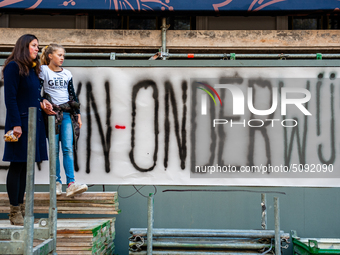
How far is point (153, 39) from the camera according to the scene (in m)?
8.84

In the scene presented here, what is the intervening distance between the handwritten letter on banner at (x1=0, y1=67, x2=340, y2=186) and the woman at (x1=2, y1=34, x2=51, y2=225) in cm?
144

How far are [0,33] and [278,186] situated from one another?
7942 mm

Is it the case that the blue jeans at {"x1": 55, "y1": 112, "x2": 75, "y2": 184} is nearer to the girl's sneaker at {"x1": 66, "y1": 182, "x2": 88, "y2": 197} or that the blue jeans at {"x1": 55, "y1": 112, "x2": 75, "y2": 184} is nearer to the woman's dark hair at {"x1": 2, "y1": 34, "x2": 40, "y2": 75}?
the girl's sneaker at {"x1": 66, "y1": 182, "x2": 88, "y2": 197}

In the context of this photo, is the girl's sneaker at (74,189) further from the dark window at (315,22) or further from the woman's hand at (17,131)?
the dark window at (315,22)

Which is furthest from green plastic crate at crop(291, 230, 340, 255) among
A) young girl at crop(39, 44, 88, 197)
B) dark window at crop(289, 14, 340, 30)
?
dark window at crop(289, 14, 340, 30)

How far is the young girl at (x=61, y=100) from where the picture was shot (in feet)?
13.6

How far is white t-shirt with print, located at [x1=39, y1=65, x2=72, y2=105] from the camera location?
4.14 meters

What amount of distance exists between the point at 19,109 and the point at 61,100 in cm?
68

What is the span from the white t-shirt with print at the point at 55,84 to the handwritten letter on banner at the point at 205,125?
860mm

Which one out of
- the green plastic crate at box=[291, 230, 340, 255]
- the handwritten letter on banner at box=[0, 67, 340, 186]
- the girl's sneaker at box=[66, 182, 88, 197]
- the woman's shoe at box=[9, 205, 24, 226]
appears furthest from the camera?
the handwritten letter on banner at box=[0, 67, 340, 186]

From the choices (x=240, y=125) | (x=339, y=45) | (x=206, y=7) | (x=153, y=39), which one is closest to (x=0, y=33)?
(x=153, y=39)

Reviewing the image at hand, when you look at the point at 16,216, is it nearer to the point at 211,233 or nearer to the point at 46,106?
the point at 46,106

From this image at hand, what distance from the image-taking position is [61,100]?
420 cm

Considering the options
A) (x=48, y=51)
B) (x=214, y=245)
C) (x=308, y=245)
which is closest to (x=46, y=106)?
(x=48, y=51)
